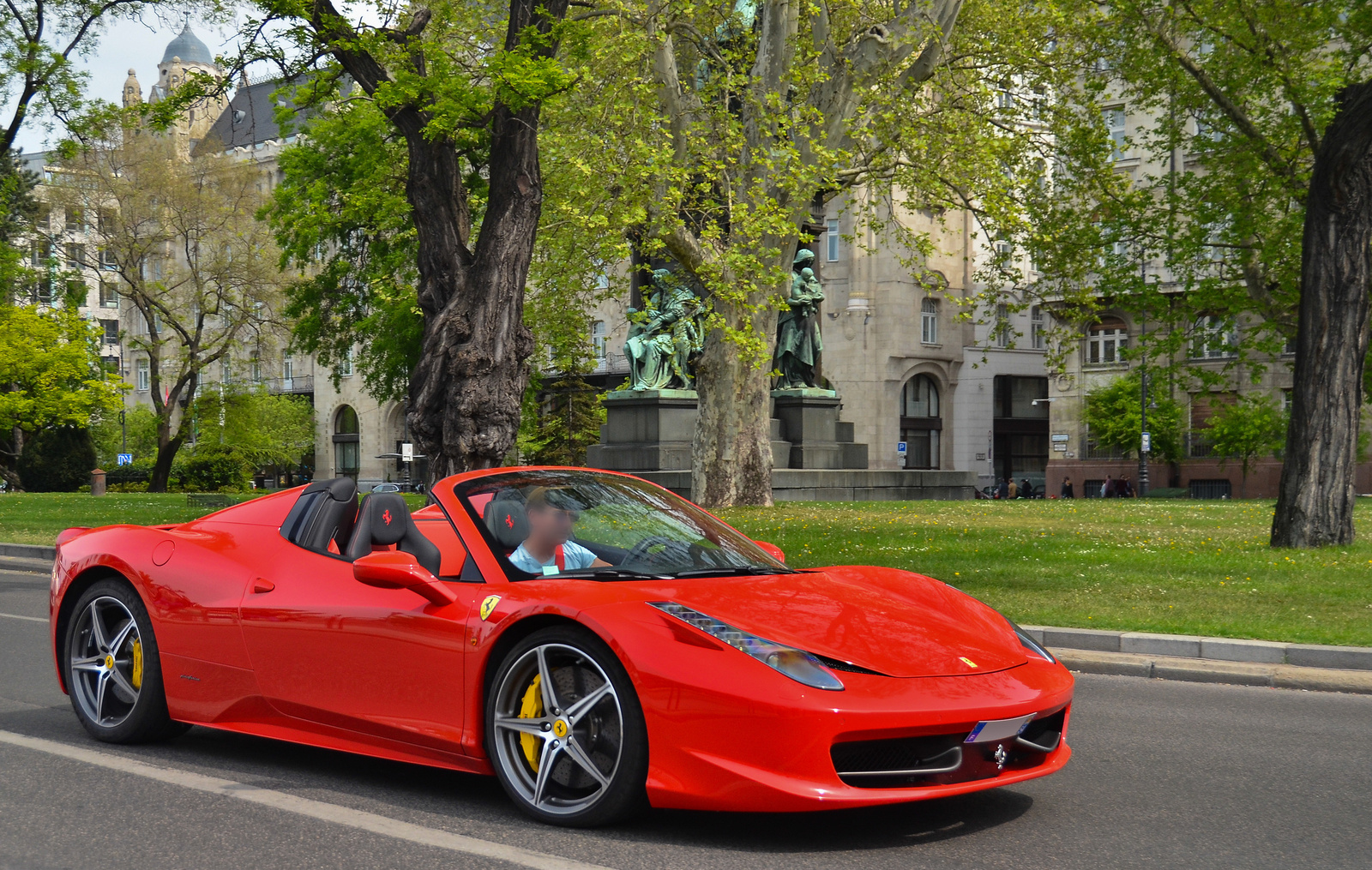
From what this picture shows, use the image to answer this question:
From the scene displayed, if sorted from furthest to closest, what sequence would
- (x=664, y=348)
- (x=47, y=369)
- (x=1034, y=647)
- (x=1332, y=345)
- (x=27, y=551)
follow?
1. (x=47, y=369)
2. (x=664, y=348)
3. (x=27, y=551)
4. (x=1332, y=345)
5. (x=1034, y=647)

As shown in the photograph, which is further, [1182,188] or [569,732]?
[1182,188]

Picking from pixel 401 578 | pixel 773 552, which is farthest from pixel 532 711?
pixel 773 552

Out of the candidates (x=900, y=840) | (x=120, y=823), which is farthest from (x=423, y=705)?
(x=900, y=840)

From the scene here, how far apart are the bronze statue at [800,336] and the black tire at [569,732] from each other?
2683cm

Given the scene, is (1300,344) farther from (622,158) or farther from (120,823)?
(120,823)

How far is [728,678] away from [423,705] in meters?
1.33

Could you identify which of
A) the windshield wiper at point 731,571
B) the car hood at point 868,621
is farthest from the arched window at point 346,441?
the car hood at point 868,621

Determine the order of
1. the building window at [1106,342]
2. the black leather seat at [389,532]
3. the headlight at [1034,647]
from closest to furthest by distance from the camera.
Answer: the headlight at [1034,647] → the black leather seat at [389,532] → the building window at [1106,342]

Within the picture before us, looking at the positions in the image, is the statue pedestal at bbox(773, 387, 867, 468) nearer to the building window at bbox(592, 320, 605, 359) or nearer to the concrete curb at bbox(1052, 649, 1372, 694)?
the concrete curb at bbox(1052, 649, 1372, 694)

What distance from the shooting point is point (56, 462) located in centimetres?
5275

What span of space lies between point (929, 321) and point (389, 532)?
6316cm

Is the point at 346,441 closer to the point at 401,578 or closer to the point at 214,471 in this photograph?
the point at 214,471

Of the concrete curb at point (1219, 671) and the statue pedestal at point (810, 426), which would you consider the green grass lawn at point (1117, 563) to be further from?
the statue pedestal at point (810, 426)

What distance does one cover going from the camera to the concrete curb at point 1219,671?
849 centimetres
